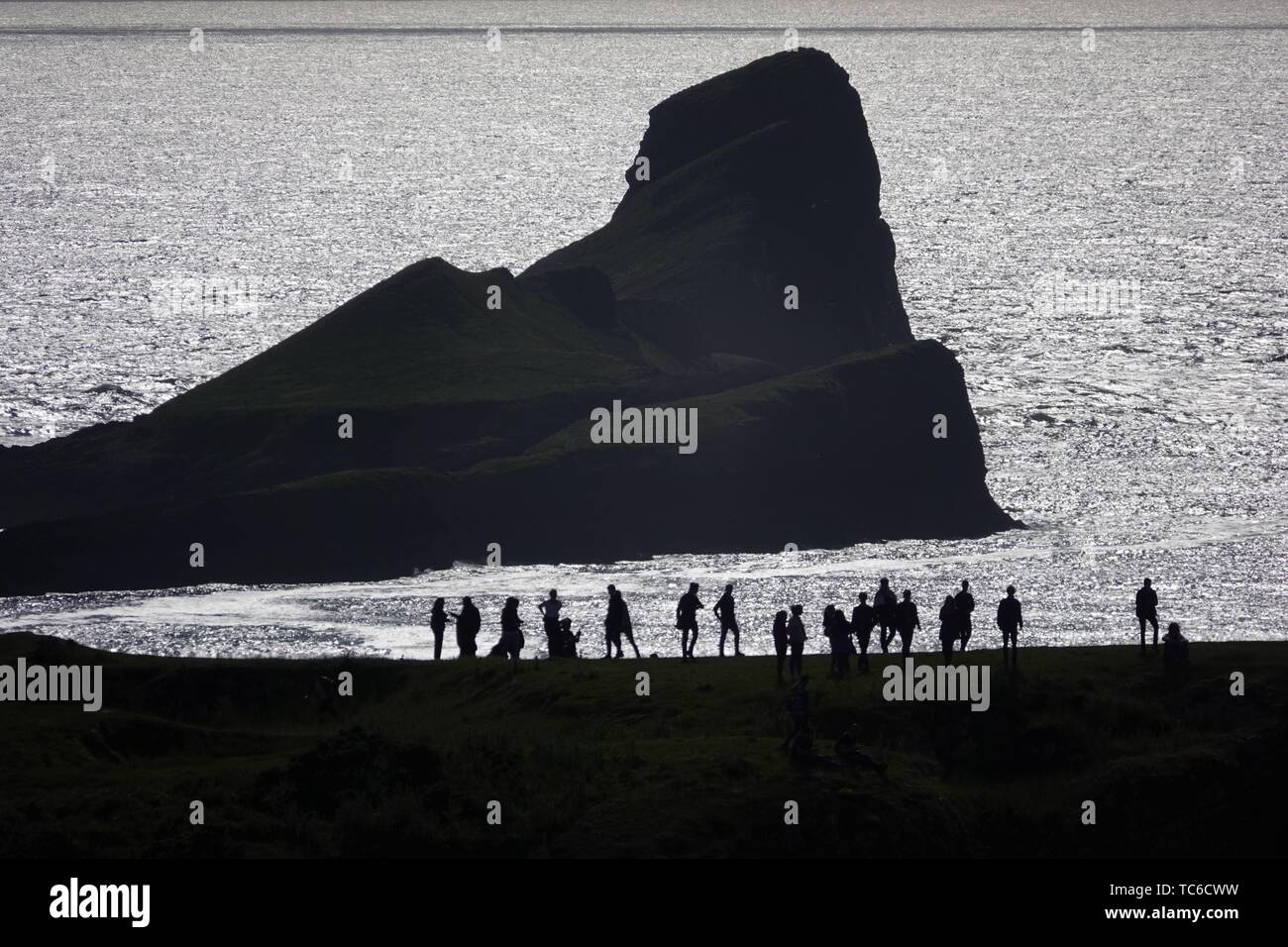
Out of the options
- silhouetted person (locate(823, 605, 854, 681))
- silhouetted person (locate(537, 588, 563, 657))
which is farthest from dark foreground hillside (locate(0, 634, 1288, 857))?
silhouetted person (locate(537, 588, 563, 657))

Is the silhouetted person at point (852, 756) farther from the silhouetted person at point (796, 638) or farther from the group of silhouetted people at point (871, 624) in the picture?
the group of silhouetted people at point (871, 624)

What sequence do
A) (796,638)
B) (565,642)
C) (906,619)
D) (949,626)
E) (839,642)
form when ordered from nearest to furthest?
(796,638), (839,642), (949,626), (906,619), (565,642)

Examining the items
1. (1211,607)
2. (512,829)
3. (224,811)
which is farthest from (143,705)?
(1211,607)

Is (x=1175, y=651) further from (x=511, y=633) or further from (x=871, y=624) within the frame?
(x=511, y=633)

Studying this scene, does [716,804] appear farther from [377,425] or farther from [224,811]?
[377,425]

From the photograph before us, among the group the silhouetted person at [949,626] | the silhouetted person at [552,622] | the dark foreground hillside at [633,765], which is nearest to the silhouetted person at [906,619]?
the silhouetted person at [949,626]

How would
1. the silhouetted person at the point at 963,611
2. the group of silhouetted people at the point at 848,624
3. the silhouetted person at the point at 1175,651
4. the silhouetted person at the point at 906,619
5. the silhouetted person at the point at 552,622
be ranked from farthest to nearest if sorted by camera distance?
1. the silhouetted person at the point at 552,622
2. the silhouetted person at the point at 906,619
3. the silhouetted person at the point at 963,611
4. the group of silhouetted people at the point at 848,624
5. the silhouetted person at the point at 1175,651

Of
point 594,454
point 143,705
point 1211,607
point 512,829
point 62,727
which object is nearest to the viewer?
point 512,829

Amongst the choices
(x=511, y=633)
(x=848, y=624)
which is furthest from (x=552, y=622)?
(x=848, y=624)
